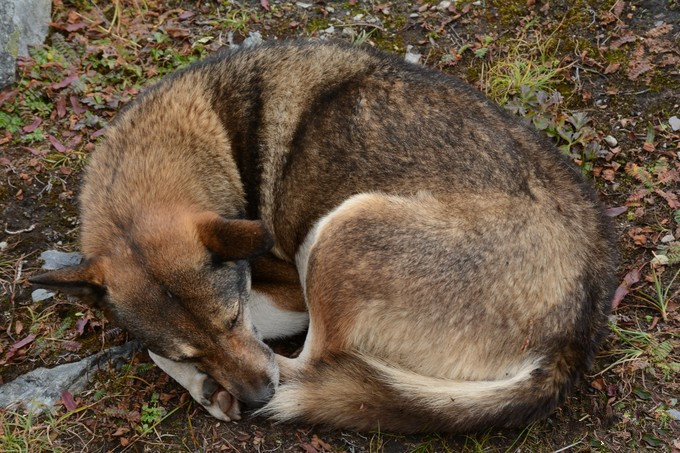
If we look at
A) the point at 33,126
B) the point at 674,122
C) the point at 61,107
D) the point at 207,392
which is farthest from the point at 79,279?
the point at 674,122

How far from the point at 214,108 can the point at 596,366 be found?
9.71ft

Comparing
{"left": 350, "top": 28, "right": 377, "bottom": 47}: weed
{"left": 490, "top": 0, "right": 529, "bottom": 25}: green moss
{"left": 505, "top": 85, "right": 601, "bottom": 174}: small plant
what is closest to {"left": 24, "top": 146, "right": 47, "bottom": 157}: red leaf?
{"left": 350, "top": 28, "right": 377, "bottom": 47}: weed

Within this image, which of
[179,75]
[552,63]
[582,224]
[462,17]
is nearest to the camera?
[582,224]

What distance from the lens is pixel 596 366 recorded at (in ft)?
14.6

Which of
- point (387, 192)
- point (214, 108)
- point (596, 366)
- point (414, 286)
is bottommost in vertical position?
point (596, 366)

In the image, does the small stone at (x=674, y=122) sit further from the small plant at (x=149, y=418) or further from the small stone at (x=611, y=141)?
the small plant at (x=149, y=418)

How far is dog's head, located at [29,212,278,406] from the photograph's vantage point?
144 inches

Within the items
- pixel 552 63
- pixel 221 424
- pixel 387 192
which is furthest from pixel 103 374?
pixel 552 63

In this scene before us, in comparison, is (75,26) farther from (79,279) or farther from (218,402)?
(218,402)

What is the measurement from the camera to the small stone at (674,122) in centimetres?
544

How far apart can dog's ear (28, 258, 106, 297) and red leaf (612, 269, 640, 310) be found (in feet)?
10.7

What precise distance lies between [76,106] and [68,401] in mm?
2750

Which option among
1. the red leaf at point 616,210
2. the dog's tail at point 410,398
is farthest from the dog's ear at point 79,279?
the red leaf at point 616,210

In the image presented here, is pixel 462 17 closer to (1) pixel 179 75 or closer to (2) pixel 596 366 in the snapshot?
(1) pixel 179 75
